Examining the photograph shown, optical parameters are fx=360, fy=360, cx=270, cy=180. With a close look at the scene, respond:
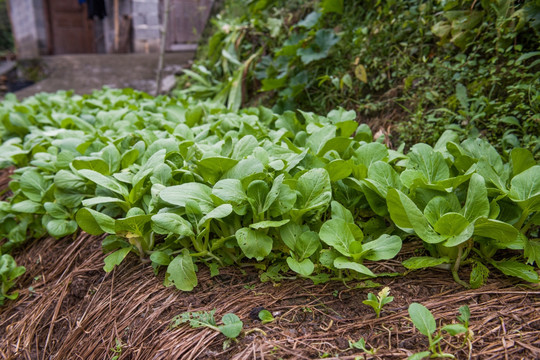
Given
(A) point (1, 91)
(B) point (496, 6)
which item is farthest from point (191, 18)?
(B) point (496, 6)

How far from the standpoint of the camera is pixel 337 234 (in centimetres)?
112

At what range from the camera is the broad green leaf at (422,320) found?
88cm

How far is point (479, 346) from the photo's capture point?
2.99 feet

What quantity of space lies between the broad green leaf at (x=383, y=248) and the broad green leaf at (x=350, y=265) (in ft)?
0.22

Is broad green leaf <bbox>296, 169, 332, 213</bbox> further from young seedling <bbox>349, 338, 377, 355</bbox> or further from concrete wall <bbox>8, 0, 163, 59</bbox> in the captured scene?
concrete wall <bbox>8, 0, 163, 59</bbox>

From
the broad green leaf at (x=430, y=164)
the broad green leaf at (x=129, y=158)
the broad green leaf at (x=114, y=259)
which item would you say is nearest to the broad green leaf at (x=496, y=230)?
the broad green leaf at (x=430, y=164)

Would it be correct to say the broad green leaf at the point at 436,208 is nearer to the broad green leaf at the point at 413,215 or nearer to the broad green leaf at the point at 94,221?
the broad green leaf at the point at 413,215

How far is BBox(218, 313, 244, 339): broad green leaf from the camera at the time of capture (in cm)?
95

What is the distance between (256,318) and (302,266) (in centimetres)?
20

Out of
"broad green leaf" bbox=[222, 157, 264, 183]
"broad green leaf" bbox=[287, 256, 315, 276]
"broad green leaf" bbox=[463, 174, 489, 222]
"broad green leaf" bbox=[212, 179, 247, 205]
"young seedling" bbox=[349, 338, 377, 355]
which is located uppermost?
"broad green leaf" bbox=[463, 174, 489, 222]

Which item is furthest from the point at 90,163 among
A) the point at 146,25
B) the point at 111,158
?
the point at 146,25

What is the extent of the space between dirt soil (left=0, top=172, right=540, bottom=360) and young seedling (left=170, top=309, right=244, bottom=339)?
0.02 meters

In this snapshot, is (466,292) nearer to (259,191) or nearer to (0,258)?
(259,191)

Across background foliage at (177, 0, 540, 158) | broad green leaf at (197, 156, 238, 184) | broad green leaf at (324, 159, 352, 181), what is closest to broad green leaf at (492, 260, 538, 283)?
broad green leaf at (324, 159, 352, 181)
